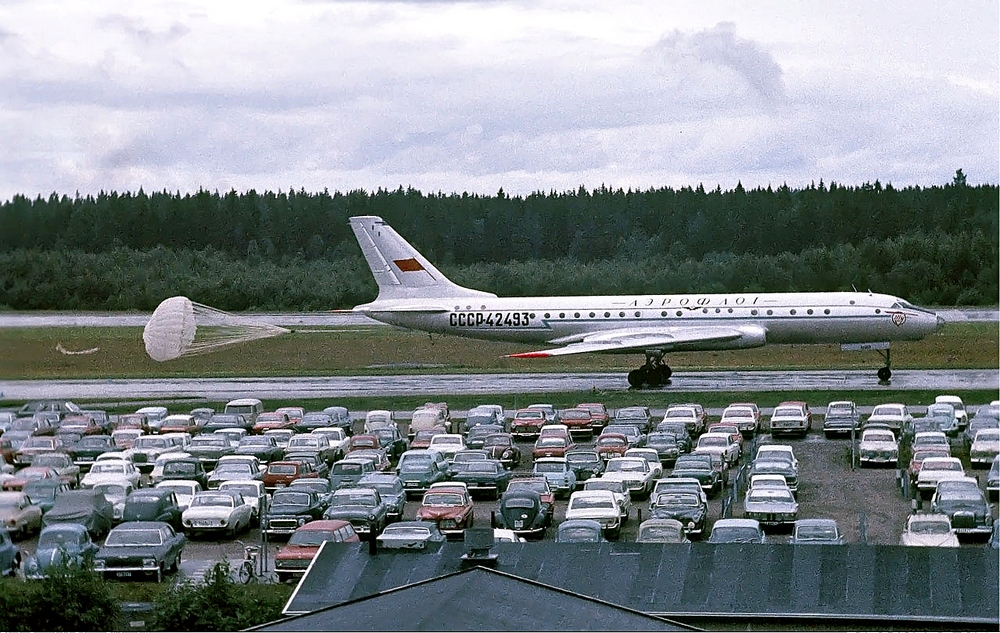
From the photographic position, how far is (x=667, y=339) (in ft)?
215

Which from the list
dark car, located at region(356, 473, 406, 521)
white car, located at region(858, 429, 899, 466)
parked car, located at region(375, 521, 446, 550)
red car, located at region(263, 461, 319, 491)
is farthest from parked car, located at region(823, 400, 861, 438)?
parked car, located at region(375, 521, 446, 550)

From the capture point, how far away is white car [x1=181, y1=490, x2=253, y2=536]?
3841cm

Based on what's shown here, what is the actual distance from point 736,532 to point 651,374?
99.3 feet

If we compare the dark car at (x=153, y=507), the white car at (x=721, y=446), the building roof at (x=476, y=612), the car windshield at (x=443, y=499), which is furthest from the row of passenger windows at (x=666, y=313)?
the building roof at (x=476, y=612)

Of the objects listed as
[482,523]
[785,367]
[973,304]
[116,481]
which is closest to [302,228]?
[785,367]

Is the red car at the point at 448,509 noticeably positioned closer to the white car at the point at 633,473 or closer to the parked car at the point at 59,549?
the white car at the point at 633,473

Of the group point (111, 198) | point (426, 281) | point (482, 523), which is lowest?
point (482, 523)

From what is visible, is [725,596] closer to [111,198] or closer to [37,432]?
[37,432]

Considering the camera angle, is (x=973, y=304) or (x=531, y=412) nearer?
(x=531, y=412)

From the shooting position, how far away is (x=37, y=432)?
5412 centimetres

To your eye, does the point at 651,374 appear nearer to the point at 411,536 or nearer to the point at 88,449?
the point at 88,449

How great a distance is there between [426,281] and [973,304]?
30290mm

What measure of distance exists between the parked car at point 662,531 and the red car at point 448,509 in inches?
196

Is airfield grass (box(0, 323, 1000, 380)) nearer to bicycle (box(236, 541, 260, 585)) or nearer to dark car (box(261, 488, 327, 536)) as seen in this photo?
dark car (box(261, 488, 327, 536))
